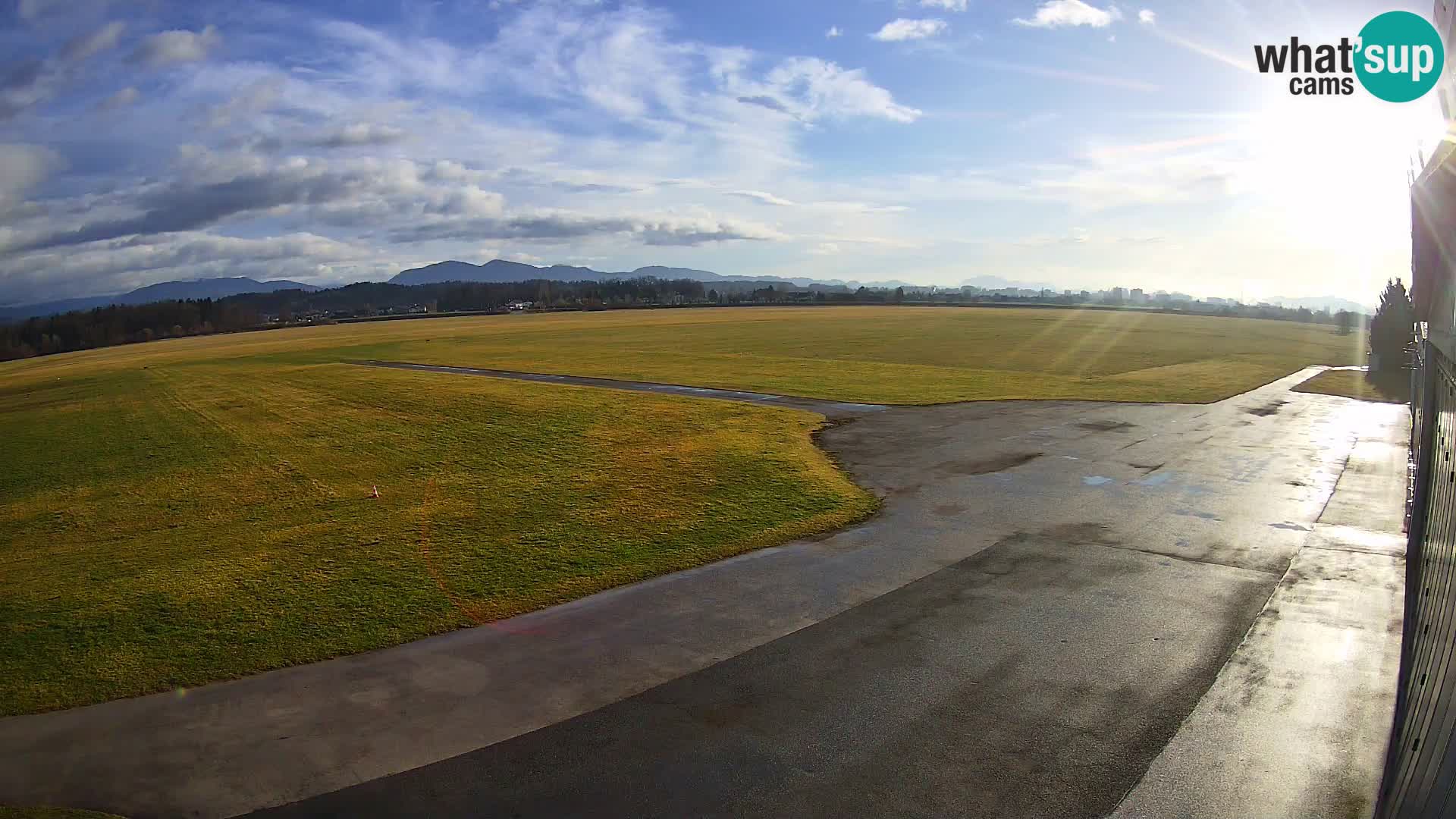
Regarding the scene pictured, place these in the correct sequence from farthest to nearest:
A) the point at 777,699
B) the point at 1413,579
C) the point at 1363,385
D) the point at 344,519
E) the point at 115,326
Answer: the point at 115,326 < the point at 1363,385 < the point at 344,519 < the point at 1413,579 < the point at 777,699

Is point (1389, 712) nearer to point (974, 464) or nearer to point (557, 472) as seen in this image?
point (974, 464)

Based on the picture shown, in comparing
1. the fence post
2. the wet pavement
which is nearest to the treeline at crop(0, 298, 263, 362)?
the wet pavement

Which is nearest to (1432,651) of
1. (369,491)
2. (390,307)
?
(369,491)

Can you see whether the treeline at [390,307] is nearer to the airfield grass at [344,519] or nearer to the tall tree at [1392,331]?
the tall tree at [1392,331]

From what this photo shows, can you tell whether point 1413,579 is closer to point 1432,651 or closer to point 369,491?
point 1432,651

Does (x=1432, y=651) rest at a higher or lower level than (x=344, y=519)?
higher
